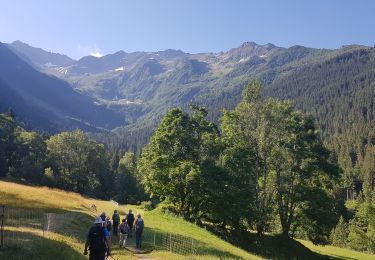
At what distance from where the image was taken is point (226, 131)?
5888cm

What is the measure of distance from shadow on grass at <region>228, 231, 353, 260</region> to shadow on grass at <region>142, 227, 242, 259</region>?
14.9 metres

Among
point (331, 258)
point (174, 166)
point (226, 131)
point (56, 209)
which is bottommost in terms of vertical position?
point (331, 258)

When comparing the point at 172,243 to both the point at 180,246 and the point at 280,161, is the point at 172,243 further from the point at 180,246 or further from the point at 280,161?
the point at 280,161

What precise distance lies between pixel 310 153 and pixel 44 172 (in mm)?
79969

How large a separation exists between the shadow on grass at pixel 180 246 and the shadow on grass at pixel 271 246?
14.9m

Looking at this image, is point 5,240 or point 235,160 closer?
point 5,240

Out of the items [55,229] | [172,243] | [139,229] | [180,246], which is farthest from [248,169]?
[55,229]

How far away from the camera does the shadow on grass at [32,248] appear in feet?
67.8

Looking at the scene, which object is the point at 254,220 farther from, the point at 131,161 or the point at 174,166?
the point at 131,161

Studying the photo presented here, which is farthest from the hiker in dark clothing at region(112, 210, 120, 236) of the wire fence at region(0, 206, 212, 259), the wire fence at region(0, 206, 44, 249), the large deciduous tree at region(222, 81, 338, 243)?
the large deciduous tree at region(222, 81, 338, 243)

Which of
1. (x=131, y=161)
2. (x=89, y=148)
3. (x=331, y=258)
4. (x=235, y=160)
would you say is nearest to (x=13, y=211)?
(x=235, y=160)

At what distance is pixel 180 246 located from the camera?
34.8 metres

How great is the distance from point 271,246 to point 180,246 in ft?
71.4

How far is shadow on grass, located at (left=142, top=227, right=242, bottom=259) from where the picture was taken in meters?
32.8
